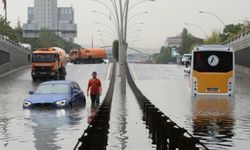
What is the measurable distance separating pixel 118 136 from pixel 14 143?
9.79ft

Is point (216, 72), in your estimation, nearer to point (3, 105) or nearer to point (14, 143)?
point (3, 105)

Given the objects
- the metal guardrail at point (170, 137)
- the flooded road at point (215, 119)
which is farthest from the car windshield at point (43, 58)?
the metal guardrail at point (170, 137)

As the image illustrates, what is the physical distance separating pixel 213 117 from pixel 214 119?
2.83 ft

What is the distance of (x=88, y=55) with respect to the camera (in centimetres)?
9975

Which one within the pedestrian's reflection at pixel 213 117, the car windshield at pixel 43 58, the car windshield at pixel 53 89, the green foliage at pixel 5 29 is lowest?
the pedestrian's reflection at pixel 213 117

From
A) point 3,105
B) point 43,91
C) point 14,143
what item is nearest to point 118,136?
point 14,143

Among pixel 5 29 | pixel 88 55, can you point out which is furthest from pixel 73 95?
pixel 5 29

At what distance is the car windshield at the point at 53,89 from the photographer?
28594mm

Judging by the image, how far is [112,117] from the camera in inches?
955

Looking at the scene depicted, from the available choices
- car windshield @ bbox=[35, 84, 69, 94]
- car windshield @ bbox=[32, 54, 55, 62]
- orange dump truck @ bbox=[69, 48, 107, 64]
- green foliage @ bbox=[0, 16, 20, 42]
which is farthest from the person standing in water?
green foliage @ bbox=[0, 16, 20, 42]

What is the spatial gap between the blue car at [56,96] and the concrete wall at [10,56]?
32455 millimetres

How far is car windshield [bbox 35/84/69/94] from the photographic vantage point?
2859 centimetres

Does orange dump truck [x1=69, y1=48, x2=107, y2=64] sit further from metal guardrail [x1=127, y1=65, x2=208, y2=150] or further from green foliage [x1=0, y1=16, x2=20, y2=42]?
metal guardrail [x1=127, y1=65, x2=208, y2=150]

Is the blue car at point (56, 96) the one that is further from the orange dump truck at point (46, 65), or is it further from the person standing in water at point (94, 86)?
the orange dump truck at point (46, 65)
